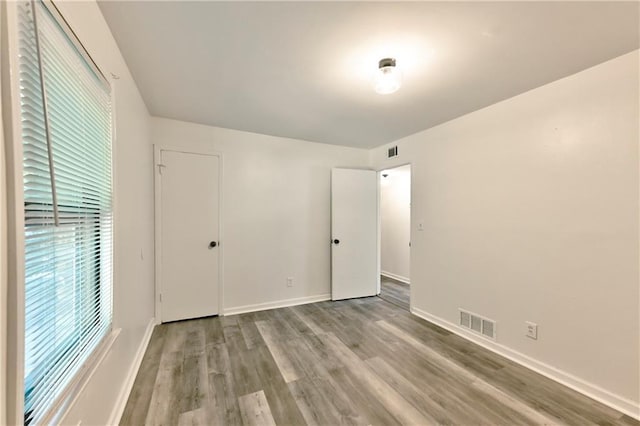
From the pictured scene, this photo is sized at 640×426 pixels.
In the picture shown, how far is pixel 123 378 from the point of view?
5.91ft

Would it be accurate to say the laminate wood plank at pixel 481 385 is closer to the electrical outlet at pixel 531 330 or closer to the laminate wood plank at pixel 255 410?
the electrical outlet at pixel 531 330

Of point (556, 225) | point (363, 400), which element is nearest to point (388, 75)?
point (556, 225)

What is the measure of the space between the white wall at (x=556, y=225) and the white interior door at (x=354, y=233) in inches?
50.9

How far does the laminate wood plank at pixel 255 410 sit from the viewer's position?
5.35ft

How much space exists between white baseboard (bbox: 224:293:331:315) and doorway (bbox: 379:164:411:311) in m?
1.39

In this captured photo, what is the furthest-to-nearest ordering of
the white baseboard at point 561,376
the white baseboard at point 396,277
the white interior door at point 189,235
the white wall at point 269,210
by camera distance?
the white baseboard at point 396,277
the white wall at point 269,210
the white interior door at point 189,235
the white baseboard at point 561,376

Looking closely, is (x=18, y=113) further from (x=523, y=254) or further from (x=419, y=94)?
(x=523, y=254)

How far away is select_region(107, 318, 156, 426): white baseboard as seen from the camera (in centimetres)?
160

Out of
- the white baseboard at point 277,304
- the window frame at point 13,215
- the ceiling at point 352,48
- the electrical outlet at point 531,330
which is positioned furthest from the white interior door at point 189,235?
the electrical outlet at point 531,330

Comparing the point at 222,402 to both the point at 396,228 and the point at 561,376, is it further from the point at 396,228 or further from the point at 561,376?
the point at 396,228

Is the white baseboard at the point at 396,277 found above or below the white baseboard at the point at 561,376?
below

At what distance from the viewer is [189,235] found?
3158 millimetres

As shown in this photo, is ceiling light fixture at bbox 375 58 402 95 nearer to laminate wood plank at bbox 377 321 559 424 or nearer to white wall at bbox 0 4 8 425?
white wall at bbox 0 4 8 425

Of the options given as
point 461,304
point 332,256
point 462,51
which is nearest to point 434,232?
point 461,304
